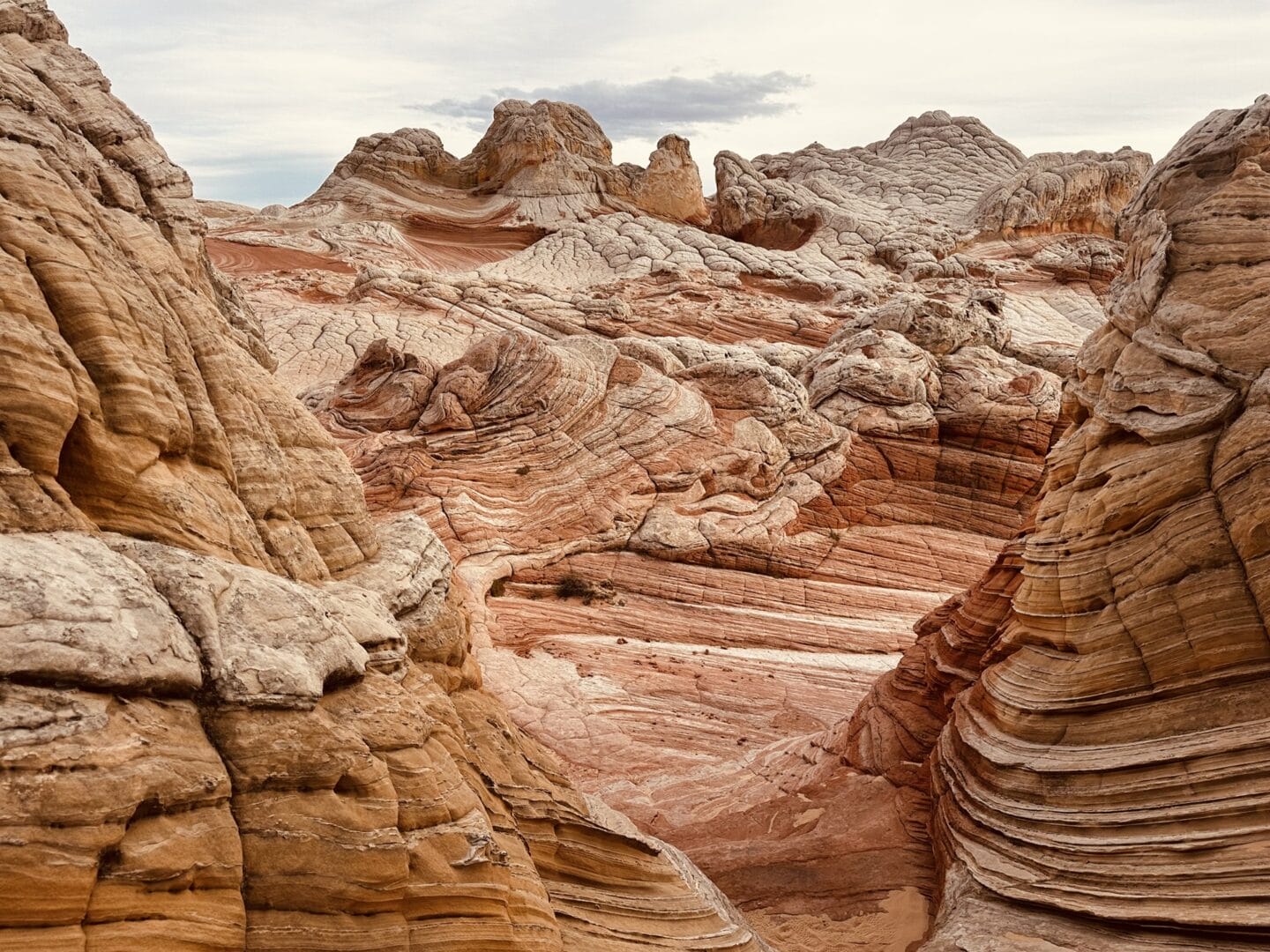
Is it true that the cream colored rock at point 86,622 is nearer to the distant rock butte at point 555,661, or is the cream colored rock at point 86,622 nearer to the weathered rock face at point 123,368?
the distant rock butte at point 555,661

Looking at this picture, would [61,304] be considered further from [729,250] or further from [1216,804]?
[729,250]

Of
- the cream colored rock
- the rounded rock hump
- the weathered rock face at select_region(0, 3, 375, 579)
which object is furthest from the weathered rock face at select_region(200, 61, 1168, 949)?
the cream colored rock

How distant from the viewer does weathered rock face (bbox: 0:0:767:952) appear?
394 cm

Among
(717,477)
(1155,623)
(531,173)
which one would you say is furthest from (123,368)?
(531,173)

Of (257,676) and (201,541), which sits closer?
(257,676)

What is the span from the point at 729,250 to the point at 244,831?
122ft

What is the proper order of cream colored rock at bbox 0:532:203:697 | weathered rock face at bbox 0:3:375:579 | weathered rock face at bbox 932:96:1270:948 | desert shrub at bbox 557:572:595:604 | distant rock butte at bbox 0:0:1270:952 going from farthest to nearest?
desert shrub at bbox 557:572:595:604, weathered rock face at bbox 932:96:1270:948, weathered rock face at bbox 0:3:375:579, distant rock butte at bbox 0:0:1270:952, cream colored rock at bbox 0:532:203:697

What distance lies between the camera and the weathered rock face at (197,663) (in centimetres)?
394

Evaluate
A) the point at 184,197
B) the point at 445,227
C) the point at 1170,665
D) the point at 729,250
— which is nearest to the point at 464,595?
the point at 184,197

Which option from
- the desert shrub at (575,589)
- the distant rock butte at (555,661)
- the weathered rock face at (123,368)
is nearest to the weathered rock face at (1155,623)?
the distant rock butte at (555,661)

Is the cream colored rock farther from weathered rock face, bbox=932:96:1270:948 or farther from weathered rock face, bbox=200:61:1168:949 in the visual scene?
weathered rock face, bbox=200:61:1168:949

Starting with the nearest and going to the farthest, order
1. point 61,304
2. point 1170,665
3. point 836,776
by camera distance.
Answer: point 61,304, point 1170,665, point 836,776

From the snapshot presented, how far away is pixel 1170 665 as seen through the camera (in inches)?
294

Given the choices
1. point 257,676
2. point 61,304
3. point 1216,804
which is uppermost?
point 61,304
